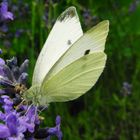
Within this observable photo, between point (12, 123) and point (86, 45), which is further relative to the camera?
point (86, 45)

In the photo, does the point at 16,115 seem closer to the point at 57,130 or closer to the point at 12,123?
the point at 12,123

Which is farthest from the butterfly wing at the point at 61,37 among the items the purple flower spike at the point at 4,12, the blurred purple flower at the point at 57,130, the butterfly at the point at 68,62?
the purple flower spike at the point at 4,12

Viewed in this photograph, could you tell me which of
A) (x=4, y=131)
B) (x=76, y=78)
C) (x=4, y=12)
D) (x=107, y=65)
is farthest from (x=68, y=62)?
(x=107, y=65)

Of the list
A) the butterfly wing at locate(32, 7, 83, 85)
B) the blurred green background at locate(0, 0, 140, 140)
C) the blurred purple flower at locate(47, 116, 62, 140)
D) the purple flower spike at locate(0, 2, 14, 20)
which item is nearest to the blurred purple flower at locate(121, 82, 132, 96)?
the blurred green background at locate(0, 0, 140, 140)

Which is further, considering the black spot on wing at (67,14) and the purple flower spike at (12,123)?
the black spot on wing at (67,14)

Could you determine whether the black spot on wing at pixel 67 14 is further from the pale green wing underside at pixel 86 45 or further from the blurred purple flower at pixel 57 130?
the blurred purple flower at pixel 57 130

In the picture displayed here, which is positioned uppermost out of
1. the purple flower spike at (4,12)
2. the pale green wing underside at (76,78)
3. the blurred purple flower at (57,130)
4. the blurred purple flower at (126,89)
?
the purple flower spike at (4,12)
